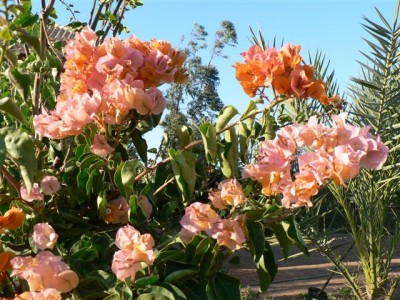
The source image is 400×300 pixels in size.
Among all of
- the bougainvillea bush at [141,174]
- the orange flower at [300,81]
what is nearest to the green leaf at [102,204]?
the bougainvillea bush at [141,174]

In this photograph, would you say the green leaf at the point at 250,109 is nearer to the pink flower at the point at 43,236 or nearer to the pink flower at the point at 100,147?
the pink flower at the point at 100,147

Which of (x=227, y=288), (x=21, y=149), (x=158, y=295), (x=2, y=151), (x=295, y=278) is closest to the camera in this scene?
(x=2, y=151)

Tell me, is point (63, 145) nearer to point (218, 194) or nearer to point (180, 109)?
point (218, 194)

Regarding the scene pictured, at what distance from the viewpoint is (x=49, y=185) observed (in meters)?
1.39

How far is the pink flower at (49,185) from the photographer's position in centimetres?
139

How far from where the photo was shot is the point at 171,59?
1479 mm

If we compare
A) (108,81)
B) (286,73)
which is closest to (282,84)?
(286,73)

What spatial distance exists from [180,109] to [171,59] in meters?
14.1

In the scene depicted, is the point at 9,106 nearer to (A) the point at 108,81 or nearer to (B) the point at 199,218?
(A) the point at 108,81

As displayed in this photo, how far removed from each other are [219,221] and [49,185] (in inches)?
14.6

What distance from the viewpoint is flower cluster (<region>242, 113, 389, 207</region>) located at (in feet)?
3.78

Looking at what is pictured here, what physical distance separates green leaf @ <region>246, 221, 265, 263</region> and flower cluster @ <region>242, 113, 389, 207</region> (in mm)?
67

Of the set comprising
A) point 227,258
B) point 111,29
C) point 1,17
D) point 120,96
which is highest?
point 111,29

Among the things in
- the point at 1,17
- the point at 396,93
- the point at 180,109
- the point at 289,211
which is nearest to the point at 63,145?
the point at 1,17
